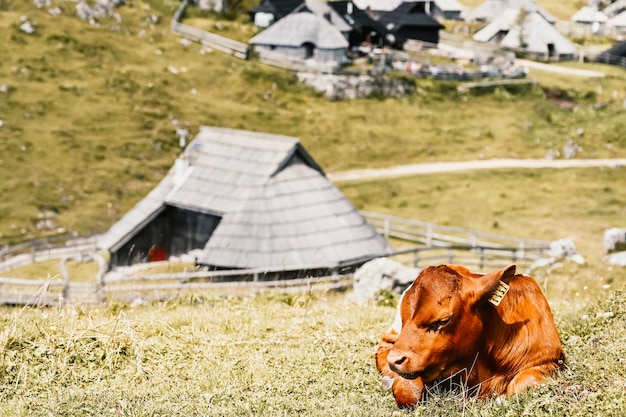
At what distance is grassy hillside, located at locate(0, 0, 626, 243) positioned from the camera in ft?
129

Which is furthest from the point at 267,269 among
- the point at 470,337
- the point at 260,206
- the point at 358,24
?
the point at 358,24

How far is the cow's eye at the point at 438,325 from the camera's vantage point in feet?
20.8

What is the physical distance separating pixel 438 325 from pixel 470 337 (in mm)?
335

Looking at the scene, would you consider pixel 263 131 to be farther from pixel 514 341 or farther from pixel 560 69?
pixel 514 341

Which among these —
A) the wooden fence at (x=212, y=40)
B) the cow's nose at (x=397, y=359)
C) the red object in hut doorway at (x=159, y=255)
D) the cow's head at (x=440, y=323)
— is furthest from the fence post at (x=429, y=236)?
the cow's nose at (x=397, y=359)

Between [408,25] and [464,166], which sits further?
[408,25]

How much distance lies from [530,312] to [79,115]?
41.8 m

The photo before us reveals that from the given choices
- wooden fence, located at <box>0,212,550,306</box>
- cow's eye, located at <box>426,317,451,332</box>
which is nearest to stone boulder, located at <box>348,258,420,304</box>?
wooden fence, located at <box>0,212,550,306</box>

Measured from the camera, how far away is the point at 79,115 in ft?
149

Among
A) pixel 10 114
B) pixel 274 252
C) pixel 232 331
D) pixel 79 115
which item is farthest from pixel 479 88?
pixel 232 331

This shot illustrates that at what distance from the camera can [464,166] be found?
47.2 metres

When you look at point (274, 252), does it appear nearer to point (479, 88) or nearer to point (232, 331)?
point (232, 331)

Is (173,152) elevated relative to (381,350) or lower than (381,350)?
lower

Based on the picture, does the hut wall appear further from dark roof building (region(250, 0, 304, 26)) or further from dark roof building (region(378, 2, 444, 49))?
dark roof building (region(378, 2, 444, 49))
